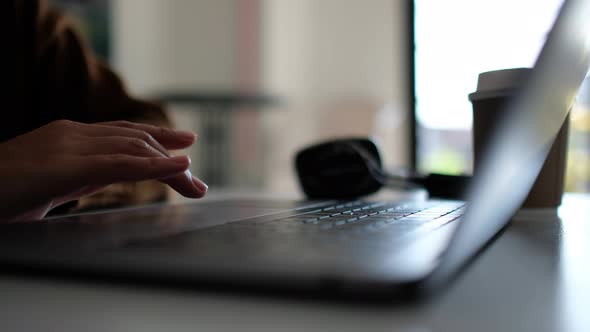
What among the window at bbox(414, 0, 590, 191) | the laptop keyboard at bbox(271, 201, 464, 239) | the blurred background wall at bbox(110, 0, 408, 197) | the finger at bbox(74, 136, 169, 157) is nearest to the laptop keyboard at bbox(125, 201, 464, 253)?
the laptop keyboard at bbox(271, 201, 464, 239)

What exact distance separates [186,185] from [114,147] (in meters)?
0.07

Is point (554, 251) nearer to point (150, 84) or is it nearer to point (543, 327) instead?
point (543, 327)

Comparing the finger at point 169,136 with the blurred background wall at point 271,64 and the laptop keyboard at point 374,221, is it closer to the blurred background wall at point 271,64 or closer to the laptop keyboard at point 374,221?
the laptop keyboard at point 374,221

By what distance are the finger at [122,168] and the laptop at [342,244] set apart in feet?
0.15

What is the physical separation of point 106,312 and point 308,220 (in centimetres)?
19

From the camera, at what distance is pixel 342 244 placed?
0.25 m

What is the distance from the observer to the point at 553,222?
46 cm

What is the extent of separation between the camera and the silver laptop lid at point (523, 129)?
216mm

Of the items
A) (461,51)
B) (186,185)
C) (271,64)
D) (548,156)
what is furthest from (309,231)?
(271,64)

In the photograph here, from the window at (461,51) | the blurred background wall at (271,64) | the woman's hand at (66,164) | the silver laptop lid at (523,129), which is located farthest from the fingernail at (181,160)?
the blurred background wall at (271,64)

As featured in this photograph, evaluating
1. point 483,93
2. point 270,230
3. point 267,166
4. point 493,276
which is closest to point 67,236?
point 270,230

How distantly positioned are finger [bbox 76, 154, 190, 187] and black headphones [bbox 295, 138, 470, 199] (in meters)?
0.33

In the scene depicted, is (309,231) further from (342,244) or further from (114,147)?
(114,147)

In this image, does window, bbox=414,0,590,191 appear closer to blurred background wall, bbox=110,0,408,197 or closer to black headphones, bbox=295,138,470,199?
black headphones, bbox=295,138,470,199
